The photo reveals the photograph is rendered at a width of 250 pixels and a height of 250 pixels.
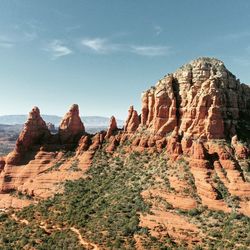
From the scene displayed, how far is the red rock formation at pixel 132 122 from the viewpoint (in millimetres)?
109500

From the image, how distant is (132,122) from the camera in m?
110

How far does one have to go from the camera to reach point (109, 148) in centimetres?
10706

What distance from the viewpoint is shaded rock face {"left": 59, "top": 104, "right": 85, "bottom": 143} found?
117 m

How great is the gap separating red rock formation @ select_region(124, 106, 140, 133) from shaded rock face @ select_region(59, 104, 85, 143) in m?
17.1

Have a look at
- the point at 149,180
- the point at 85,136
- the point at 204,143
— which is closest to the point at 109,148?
the point at 85,136

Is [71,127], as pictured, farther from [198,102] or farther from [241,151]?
[241,151]

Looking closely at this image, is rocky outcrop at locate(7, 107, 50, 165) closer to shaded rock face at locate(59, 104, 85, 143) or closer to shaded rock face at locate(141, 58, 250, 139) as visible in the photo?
shaded rock face at locate(59, 104, 85, 143)

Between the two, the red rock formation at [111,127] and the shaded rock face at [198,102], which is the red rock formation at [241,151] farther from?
the red rock formation at [111,127]

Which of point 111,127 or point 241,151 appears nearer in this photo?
point 241,151

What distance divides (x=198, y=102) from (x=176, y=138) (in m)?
10.7

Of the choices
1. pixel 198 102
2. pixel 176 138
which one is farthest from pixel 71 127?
pixel 198 102

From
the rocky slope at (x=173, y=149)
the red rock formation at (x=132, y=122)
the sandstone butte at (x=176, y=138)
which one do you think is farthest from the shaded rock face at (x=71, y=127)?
the red rock formation at (x=132, y=122)

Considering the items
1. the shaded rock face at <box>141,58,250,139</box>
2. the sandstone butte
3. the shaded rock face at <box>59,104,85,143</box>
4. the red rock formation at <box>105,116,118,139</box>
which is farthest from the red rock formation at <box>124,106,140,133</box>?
the shaded rock face at <box>59,104,85,143</box>

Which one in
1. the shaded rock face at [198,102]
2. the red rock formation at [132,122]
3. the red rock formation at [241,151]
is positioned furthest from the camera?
the red rock formation at [132,122]
